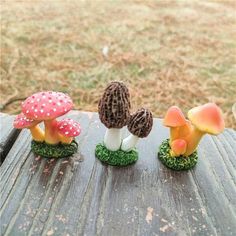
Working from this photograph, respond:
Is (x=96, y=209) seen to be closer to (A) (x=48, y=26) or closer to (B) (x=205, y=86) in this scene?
(B) (x=205, y=86)

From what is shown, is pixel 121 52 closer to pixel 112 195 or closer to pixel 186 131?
pixel 186 131

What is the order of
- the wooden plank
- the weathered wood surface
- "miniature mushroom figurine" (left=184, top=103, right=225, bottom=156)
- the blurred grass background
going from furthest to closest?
1. the blurred grass background
2. the wooden plank
3. "miniature mushroom figurine" (left=184, top=103, right=225, bottom=156)
4. the weathered wood surface

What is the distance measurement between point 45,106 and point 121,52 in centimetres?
199

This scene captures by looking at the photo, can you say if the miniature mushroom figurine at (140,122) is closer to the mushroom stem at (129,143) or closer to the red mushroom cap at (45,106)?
the mushroom stem at (129,143)

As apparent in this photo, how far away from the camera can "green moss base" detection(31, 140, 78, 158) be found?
1035mm

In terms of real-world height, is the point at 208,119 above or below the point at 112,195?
above

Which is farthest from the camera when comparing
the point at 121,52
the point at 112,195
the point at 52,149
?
the point at 121,52

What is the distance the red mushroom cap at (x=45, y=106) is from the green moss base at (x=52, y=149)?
0.42ft

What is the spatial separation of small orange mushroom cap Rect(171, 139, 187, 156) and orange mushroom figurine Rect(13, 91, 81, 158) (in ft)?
0.80

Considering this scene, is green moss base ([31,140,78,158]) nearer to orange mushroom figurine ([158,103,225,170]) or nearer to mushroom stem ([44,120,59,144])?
mushroom stem ([44,120,59,144])

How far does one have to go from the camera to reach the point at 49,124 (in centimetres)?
102

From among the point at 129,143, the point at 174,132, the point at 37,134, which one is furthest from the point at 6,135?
the point at 174,132

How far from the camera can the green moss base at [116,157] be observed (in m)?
1.03

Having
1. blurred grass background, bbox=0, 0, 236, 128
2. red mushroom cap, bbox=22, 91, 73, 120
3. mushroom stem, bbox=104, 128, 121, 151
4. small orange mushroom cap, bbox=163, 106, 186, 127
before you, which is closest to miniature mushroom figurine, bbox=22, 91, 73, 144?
red mushroom cap, bbox=22, 91, 73, 120
